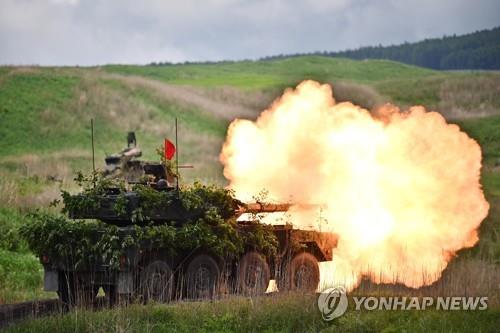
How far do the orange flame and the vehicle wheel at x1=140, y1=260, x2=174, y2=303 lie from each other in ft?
13.7

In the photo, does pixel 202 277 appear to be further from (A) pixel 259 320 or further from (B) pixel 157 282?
(A) pixel 259 320

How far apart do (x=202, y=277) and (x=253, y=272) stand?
4.65 ft

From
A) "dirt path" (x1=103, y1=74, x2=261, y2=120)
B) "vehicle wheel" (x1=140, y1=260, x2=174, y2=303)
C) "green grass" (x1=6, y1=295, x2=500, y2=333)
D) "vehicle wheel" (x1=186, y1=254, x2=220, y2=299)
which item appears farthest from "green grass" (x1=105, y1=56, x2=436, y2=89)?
"green grass" (x1=6, y1=295, x2=500, y2=333)

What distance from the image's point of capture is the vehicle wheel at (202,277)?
21719 millimetres

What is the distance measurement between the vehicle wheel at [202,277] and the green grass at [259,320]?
2.80m

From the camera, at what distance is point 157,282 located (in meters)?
21.2

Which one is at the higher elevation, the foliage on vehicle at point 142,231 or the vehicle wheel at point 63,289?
the foliage on vehicle at point 142,231

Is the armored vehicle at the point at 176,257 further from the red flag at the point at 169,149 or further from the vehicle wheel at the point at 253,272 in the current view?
the red flag at the point at 169,149

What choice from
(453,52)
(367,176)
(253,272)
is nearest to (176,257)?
(253,272)

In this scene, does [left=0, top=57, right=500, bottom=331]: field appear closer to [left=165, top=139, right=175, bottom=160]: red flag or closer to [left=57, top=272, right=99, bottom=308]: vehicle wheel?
[left=57, top=272, right=99, bottom=308]: vehicle wheel

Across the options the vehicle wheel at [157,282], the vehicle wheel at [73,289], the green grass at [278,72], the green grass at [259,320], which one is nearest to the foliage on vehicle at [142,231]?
the vehicle wheel at [157,282]

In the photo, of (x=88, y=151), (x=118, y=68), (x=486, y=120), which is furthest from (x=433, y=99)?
(x=118, y=68)

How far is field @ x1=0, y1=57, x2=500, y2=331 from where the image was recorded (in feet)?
59.4

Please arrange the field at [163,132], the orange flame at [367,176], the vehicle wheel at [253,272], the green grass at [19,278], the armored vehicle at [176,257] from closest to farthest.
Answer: the field at [163,132], the armored vehicle at [176,257], the vehicle wheel at [253,272], the green grass at [19,278], the orange flame at [367,176]
